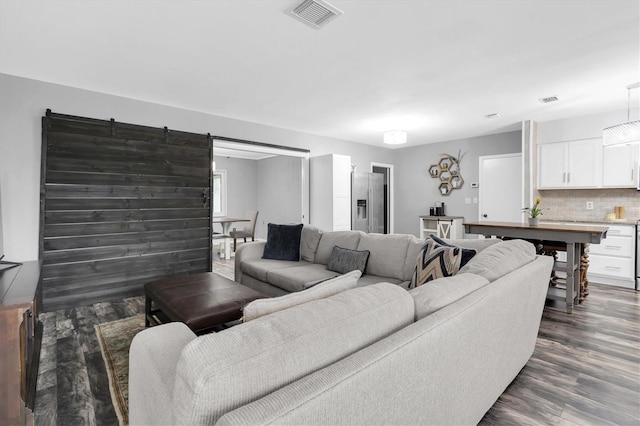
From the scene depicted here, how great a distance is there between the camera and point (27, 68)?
10.3 ft

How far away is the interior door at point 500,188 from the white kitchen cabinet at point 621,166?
128cm

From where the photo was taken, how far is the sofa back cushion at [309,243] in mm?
3832

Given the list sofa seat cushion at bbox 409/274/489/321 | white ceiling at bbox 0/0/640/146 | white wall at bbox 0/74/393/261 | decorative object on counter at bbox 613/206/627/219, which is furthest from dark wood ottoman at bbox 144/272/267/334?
decorative object on counter at bbox 613/206/627/219

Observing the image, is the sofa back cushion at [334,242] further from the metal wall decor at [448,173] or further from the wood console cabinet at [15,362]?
the metal wall decor at [448,173]

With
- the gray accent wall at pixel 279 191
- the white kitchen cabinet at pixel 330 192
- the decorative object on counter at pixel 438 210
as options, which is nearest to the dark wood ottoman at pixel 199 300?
the white kitchen cabinet at pixel 330 192

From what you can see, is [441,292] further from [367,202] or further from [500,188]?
[500,188]

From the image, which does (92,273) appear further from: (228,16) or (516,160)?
(516,160)

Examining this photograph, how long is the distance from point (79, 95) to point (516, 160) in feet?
22.3

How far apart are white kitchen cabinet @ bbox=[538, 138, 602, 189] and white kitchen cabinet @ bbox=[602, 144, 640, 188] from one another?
77 millimetres

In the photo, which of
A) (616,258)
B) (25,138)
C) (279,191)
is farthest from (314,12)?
(279,191)

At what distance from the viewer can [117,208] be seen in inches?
153

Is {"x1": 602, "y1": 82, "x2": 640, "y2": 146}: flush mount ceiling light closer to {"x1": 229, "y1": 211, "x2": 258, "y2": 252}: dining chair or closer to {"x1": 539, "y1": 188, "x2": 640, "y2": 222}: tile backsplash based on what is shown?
{"x1": 539, "y1": 188, "x2": 640, "y2": 222}: tile backsplash

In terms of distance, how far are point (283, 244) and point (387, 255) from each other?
1399 millimetres

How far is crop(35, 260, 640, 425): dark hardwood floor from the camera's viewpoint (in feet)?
5.81
